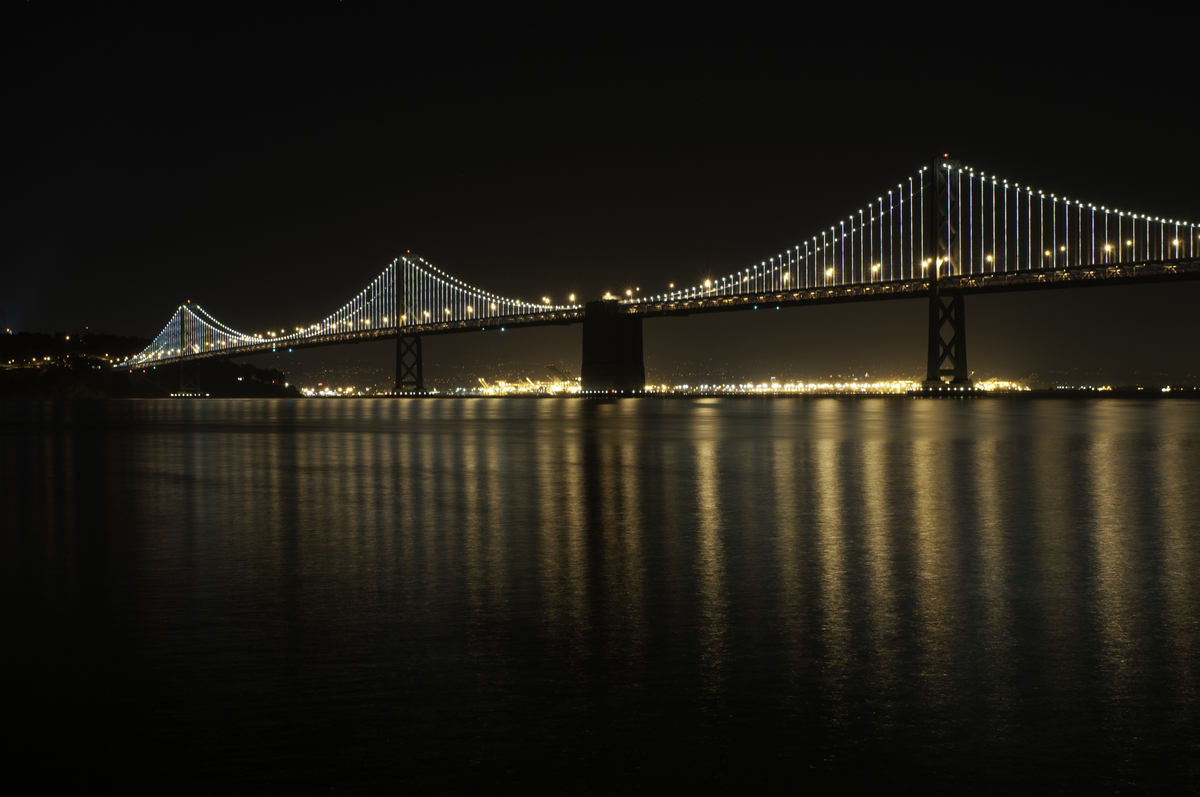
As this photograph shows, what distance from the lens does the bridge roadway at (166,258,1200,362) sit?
47812mm

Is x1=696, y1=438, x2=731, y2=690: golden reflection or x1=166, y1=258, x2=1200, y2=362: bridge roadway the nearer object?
x1=696, y1=438, x2=731, y2=690: golden reflection

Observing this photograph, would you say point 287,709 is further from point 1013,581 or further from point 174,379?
point 174,379

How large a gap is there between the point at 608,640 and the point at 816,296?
54.6 m

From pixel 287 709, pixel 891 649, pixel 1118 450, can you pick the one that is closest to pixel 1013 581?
pixel 891 649

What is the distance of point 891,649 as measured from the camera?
464 cm

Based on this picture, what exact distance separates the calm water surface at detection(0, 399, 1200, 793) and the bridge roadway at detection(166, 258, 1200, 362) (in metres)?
41.2

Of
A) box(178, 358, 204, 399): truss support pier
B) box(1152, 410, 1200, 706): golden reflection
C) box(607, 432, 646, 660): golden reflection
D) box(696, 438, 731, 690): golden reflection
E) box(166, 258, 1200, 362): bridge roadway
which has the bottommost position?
box(1152, 410, 1200, 706): golden reflection

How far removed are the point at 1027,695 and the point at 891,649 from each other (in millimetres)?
757

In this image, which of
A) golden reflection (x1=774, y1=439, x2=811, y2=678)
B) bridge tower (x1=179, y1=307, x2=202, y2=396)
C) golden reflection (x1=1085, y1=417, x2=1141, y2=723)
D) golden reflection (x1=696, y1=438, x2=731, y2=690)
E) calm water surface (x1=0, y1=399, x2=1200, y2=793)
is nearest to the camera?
calm water surface (x1=0, y1=399, x2=1200, y2=793)

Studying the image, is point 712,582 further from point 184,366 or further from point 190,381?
point 190,381

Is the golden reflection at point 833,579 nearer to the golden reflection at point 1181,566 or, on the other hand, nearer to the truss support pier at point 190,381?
the golden reflection at point 1181,566

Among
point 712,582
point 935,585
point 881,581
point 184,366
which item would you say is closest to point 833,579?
point 881,581

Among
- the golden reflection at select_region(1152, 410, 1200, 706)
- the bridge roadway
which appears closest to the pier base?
the bridge roadway

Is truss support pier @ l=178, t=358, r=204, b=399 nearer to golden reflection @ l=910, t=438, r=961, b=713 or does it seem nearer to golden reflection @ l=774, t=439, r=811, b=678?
golden reflection @ l=774, t=439, r=811, b=678
